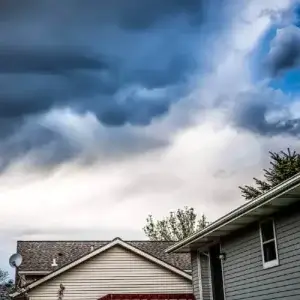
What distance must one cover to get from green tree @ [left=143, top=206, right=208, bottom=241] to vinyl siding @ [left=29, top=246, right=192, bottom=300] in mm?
25597

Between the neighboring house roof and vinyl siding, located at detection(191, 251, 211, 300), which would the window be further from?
vinyl siding, located at detection(191, 251, 211, 300)

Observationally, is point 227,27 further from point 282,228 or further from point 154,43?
point 282,228

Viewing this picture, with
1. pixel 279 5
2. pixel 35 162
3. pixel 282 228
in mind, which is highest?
pixel 279 5

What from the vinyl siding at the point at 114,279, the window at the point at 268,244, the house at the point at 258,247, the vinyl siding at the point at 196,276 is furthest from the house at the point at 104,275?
the window at the point at 268,244

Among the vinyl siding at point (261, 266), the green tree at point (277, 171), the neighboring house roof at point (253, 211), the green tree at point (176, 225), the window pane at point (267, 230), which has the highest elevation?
the green tree at point (176, 225)

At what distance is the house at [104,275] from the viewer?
24344mm

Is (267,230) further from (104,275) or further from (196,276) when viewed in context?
(104,275)

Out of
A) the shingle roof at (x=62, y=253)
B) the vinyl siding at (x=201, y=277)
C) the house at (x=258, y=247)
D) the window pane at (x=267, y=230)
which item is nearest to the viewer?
the house at (x=258, y=247)

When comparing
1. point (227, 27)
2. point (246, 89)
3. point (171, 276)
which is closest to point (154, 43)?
point (227, 27)

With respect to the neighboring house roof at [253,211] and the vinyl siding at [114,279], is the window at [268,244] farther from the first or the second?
the vinyl siding at [114,279]

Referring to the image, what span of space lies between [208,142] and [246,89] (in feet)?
8.30

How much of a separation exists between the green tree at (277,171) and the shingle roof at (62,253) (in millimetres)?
5127

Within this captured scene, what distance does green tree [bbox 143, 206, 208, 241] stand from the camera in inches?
2030

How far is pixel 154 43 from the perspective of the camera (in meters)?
14.1
